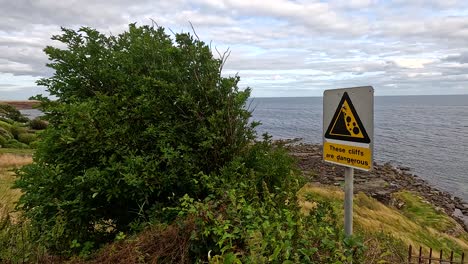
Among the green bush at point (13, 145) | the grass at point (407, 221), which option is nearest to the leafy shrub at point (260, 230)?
the grass at point (407, 221)

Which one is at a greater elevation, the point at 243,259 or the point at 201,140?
the point at 201,140

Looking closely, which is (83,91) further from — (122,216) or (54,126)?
(122,216)

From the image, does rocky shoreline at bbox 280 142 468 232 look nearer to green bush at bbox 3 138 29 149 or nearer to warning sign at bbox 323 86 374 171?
warning sign at bbox 323 86 374 171

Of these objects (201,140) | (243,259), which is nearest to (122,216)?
(201,140)

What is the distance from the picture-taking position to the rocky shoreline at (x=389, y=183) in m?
26.1

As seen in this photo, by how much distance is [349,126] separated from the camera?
3.40 metres

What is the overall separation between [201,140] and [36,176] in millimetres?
2605

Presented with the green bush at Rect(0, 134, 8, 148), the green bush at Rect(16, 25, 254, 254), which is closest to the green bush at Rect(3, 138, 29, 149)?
the green bush at Rect(0, 134, 8, 148)

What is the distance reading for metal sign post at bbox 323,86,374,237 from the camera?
321cm

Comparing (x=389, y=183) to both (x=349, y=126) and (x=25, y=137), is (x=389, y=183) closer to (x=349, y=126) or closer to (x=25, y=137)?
(x=349, y=126)

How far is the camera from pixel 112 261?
3.82 m

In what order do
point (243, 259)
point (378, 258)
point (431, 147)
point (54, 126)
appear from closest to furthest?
point (243, 259), point (378, 258), point (54, 126), point (431, 147)

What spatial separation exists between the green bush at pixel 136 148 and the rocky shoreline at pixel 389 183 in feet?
60.7

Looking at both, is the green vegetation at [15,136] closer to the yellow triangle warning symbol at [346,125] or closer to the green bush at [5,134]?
the green bush at [5,134]
